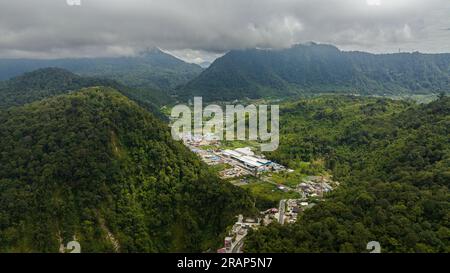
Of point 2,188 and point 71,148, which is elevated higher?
point 71,148

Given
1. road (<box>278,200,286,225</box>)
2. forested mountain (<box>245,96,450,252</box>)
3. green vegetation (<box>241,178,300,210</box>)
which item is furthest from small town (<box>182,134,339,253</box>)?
forested mountain (<box>245,96,450,252</box>)

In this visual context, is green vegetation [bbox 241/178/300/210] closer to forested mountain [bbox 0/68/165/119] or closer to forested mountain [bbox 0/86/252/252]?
forested mountain [bbox 0/86/252/252]

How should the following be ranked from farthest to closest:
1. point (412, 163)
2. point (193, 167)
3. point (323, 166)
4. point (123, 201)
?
point (323, 166)
point (193, 167)
point (412, 163)
point (123, 201)

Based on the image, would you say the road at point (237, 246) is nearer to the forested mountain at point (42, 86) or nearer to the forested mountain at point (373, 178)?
the forested mountain at point (373, 178)

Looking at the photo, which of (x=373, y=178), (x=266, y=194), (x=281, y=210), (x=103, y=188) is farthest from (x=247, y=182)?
(x=103, y=188)

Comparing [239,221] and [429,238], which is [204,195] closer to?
[239,221]
